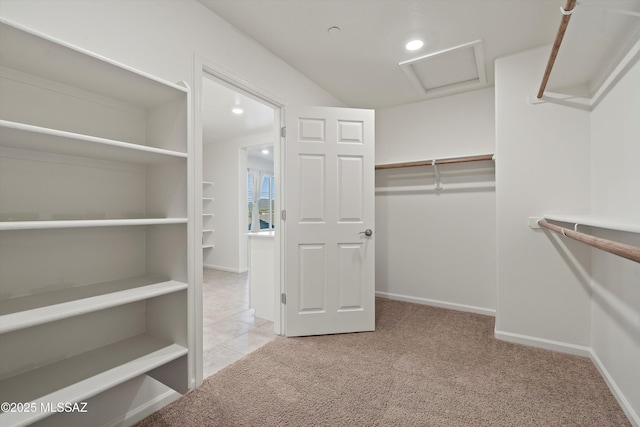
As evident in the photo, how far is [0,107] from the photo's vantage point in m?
1.11

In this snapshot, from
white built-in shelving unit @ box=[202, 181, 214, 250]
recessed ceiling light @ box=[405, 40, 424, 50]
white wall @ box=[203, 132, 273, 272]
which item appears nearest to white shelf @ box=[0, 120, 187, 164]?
recessed ceiling light @ box=[405, 40, 424, 50]

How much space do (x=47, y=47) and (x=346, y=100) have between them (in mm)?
2916

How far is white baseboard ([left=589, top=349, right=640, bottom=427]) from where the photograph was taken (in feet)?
4.79

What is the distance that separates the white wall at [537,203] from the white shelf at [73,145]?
100 inches

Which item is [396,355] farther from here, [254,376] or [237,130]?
[237,130]

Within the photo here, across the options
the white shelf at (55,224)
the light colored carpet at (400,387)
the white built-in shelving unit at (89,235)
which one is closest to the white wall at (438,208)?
the light colored carpet at (400,387)

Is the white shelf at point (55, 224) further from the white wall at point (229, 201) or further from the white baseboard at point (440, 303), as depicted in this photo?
the white wall at point (229, 201)

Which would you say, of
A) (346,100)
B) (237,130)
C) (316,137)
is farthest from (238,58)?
(237,130)

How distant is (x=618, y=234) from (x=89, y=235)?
2730 mm

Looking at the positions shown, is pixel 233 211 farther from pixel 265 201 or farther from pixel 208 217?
pixel 265 201

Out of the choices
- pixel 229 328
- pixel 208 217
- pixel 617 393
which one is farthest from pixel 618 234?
pixel 208 217

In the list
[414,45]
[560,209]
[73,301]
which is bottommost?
[73,301]

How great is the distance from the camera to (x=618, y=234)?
1.51 meters

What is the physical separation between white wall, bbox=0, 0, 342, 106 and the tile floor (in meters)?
1.99
